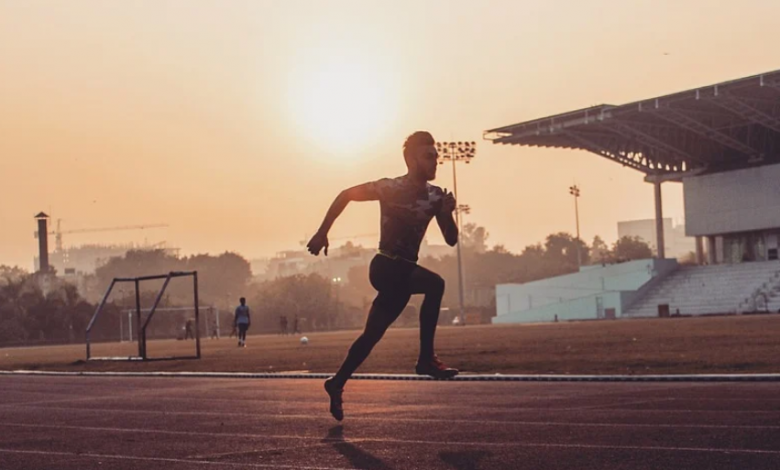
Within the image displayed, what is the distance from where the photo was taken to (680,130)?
8806cm

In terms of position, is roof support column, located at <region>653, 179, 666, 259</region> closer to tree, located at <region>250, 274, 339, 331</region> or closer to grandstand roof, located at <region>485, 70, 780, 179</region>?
grandstand roof, located at <region>485, 70, 780, 179</region>

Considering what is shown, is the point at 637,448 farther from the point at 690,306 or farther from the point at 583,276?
the point at 583,276

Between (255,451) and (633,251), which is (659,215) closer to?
(255,451)

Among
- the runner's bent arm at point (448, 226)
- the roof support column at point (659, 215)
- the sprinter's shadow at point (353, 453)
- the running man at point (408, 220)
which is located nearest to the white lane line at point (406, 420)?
the running man at point (408, 220)

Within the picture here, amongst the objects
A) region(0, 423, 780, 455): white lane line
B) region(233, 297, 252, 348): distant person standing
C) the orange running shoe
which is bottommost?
region(0, 423, 780, 455): white lane line

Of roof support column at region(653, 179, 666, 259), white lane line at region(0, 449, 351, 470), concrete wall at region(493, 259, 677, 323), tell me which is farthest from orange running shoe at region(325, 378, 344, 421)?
roof support column at region(653, 179, 666, 259)

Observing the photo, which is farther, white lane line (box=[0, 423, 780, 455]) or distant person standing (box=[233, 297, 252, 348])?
distant person standing (box=[233, 297, 252, 348])

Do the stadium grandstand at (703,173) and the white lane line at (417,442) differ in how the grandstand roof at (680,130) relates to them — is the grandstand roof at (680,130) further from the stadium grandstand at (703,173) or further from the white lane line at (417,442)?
the white lane line at (417,442)

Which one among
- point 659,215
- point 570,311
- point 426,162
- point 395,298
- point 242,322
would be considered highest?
point 659,215

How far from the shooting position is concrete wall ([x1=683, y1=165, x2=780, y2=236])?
87875mm

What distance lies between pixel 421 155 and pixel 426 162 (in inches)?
2.8

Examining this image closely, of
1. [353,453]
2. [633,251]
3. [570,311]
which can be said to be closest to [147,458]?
[353,453]

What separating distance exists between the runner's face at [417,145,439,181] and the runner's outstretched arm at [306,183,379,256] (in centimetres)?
41

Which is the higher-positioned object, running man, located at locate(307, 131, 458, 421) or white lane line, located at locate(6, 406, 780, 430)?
running man, located at locate(307, 131, 458, 421)
